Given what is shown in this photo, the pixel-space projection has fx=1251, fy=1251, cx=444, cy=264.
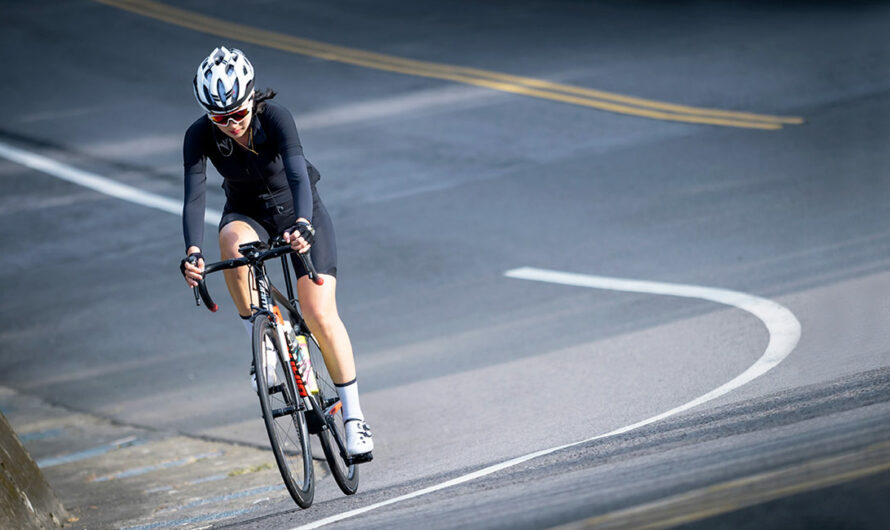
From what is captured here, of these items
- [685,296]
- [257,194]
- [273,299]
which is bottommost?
[685,296]

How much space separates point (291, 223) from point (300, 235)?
67 cm

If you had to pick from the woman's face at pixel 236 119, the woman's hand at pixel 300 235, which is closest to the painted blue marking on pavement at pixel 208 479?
the woman's hand at pixel 300 235

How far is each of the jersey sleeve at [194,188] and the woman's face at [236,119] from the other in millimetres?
221

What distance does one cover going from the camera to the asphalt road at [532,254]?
6137mm

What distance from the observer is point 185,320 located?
1143 centimetres

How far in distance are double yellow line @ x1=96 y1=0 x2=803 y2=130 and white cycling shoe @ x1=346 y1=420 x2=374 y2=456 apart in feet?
30.4

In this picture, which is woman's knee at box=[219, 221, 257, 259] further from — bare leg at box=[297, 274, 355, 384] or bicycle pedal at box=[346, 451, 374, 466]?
bicycle pedal at box=[346, 451, 374, 466]

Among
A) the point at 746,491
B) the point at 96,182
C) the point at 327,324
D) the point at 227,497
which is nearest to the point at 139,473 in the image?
the point at 227,497

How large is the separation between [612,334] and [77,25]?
17774mm

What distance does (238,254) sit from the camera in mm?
6484

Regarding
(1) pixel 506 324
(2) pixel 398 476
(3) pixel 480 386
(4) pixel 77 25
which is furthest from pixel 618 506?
(4) pixel 77 25

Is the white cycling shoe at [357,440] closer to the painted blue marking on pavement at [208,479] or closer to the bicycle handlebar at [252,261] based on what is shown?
the bicycle handlebar at [252,261]

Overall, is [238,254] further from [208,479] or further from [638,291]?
[638,291]

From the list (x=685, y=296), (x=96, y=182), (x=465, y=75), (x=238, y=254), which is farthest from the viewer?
(x=465, y=75)
